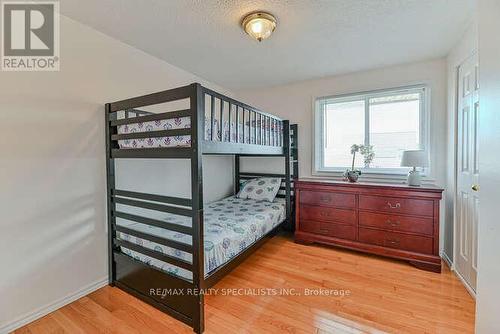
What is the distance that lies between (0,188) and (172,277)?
1271mm

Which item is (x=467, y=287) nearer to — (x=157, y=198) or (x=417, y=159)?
(x=417, y=159)

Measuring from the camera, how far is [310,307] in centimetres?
175

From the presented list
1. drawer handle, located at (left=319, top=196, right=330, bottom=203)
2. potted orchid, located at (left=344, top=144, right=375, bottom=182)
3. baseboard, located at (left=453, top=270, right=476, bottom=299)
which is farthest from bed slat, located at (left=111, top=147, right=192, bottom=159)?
baseboard, located at (left=453, top=270, right=476, bottom=299)

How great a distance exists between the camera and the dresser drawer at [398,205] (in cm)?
232

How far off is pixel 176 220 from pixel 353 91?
8.94 feet

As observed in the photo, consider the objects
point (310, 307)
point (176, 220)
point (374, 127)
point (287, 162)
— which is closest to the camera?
point (310, 307)

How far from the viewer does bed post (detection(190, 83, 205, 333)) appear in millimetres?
1505

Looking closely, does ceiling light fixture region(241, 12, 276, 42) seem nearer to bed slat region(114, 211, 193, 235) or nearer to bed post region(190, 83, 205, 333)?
bed post region(190, 83, 205, 333)

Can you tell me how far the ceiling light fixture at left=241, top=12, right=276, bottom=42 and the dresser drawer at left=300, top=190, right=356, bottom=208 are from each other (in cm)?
185

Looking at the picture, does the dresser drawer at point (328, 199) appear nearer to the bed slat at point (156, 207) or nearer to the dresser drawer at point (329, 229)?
the dresser drawer at point (329, 229)

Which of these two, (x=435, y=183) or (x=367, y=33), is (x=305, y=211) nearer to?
(x=435, y=183)

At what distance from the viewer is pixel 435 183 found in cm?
266

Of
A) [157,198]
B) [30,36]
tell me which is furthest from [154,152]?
[30,36]

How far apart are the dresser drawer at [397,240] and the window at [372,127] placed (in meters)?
0.84
